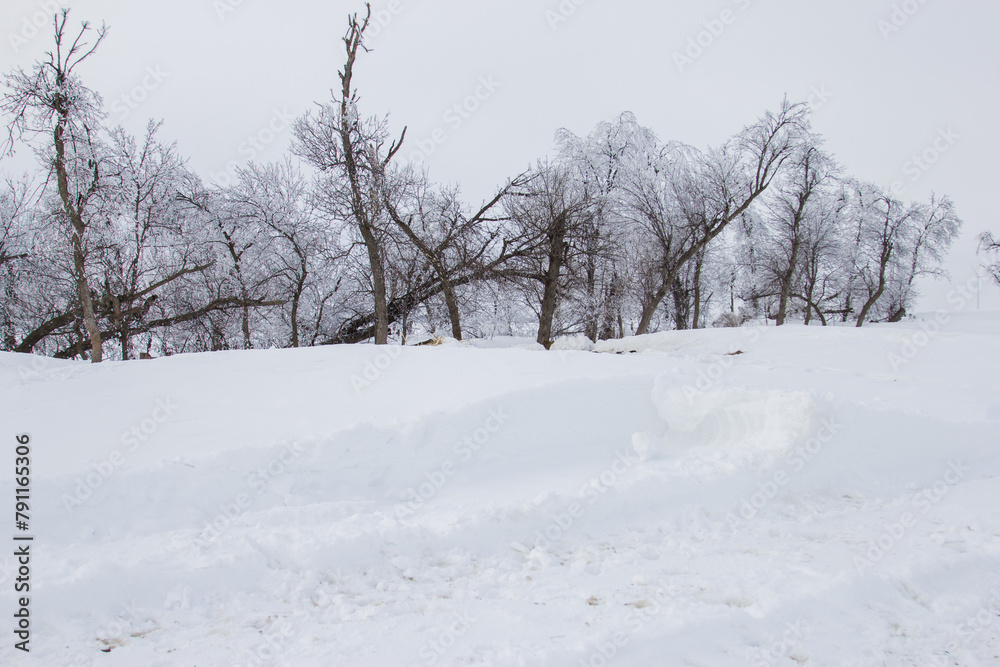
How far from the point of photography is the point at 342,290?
22.1 meters

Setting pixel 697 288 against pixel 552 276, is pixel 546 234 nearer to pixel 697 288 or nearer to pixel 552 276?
pixel 552 276

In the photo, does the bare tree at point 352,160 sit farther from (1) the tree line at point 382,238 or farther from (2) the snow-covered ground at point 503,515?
(2) the snow-covered ground at point 503,515

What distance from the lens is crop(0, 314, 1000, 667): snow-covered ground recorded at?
9.16ft

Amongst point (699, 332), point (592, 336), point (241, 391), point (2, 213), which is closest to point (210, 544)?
point (241, 391)

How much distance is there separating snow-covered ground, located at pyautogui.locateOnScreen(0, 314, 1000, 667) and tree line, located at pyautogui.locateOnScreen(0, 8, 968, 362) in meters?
8.48

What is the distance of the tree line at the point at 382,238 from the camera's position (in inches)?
595

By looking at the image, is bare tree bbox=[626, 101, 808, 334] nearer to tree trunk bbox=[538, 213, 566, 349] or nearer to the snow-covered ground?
tree trunk bbox=[538, 213, 566, 349]

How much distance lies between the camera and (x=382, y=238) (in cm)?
1514

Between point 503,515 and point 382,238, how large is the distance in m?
12.2

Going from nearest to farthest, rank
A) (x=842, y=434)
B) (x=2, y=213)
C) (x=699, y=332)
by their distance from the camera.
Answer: (x=842, y=434)
(x=699, y=332)
(x=2, y=213)

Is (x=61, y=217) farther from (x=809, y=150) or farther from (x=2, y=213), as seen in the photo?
(x=809, y=150)

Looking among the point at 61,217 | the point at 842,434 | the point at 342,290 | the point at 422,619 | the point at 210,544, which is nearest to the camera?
the point at 422,619

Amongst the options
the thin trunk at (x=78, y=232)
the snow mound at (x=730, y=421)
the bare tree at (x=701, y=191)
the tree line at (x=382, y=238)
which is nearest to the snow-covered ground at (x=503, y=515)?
the snow mound at (x=730, y=421)

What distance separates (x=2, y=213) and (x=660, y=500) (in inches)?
979
